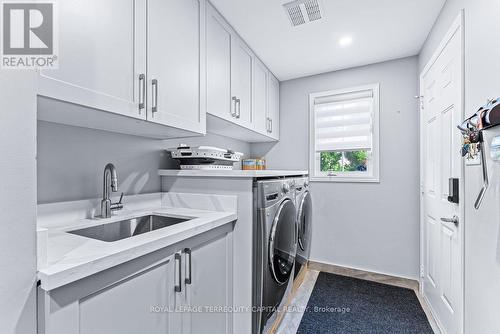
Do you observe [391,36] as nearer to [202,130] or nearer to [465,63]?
[465,63]

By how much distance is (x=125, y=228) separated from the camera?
1417 millimetres

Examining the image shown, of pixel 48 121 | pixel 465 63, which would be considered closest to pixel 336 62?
pixel 465 63

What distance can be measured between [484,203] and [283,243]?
116 centimetres

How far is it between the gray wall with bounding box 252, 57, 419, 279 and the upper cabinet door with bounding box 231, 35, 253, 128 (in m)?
0.99

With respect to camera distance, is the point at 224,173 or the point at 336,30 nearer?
the point at 224,173

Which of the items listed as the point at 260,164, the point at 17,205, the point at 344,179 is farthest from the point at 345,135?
the point at 17,205

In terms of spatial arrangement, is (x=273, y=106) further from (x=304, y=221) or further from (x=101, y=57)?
(x=101, y=57)

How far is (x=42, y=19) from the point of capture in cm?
84

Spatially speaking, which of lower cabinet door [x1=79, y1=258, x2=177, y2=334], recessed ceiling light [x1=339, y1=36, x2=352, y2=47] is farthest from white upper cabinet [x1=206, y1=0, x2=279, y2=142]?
lower cabinet door [x1=79, y1=258, x2=177, y2=334]

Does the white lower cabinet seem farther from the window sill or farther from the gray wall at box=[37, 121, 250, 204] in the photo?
the window sill

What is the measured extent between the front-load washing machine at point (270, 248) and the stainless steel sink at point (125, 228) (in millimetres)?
482

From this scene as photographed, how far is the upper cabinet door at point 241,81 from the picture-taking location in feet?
6.65

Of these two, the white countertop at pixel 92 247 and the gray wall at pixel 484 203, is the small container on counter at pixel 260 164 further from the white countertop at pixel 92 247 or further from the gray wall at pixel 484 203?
the gray wall at pixel 484 203

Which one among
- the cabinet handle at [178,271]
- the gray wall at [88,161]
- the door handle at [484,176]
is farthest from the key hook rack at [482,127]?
the gray wall at [88,161]
